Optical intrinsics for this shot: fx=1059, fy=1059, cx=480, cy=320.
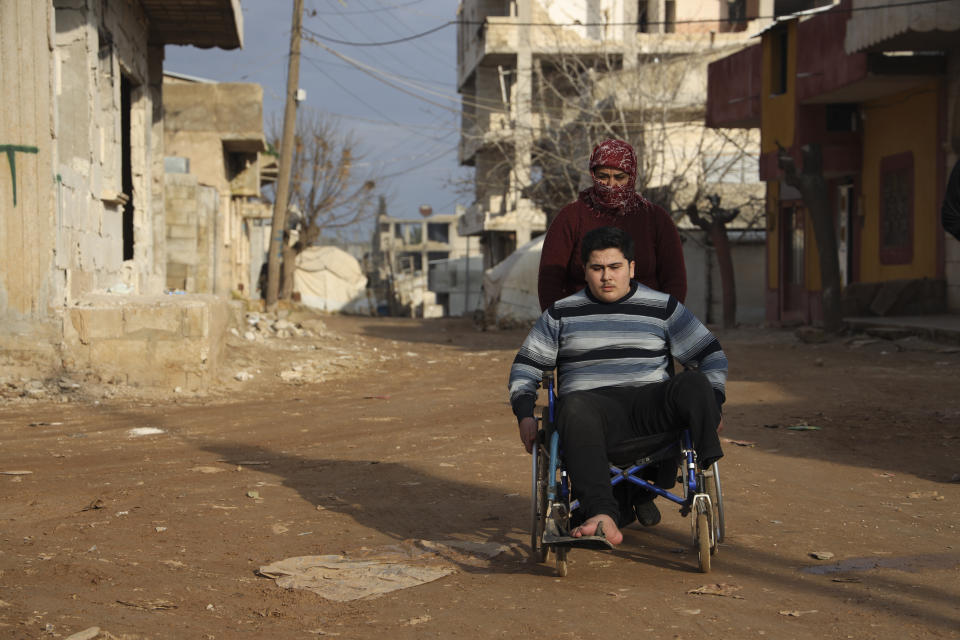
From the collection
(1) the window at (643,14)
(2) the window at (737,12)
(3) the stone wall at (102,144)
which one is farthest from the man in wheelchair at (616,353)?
(1) the window at (643,14)

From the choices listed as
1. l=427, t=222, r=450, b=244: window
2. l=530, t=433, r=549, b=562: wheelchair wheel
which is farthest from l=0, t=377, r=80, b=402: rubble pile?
l=427, t=222, r=450, b=244: window

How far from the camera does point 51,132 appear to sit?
942cm

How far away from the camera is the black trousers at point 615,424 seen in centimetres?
400

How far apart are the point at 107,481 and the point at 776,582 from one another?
3.93 m

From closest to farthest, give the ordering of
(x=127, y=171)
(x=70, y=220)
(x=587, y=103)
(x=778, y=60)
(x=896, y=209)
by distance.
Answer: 1. (x=70, y=220)
2. (x=127, y=171)
3. (x=896, y=209)
4. (x=778, y=60)
5. (x=587, y=103)

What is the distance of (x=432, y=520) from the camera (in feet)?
17.0

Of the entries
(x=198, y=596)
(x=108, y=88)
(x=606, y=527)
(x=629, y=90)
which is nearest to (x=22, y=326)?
(x=108, y=88)

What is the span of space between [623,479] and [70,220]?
749 cm

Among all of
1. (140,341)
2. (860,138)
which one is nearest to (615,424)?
(140,341)

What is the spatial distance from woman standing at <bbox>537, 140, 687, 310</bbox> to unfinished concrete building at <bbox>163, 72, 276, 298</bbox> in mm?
15388

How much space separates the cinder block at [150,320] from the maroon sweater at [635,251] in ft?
18.8

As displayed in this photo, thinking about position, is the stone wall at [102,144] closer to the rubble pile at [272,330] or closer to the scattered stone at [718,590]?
the rubble pile at [272,330]

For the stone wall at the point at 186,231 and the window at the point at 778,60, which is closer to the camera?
the stone wall at the point at 186,231

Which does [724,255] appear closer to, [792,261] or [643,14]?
[792,261]
